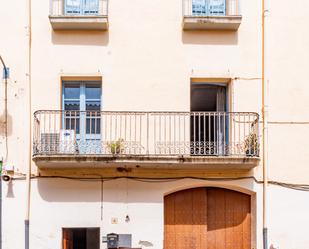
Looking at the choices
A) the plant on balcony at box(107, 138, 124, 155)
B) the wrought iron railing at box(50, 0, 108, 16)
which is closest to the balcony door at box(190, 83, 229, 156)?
the plant on balcony at box(107, 138, 124, 155)

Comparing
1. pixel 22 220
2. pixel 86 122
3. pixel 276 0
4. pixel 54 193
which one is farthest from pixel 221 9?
pixel 22 220

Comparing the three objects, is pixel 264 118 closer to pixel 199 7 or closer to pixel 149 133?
pixel 149 133

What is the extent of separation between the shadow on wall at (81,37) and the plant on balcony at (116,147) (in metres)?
2.47

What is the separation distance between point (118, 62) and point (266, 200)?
4.86 meters

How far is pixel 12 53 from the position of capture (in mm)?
10812

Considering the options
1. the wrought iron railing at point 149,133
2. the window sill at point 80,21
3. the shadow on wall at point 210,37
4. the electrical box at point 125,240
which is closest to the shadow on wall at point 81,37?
the window sill at point 80,21

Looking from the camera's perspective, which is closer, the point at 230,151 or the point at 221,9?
the point at 230,151

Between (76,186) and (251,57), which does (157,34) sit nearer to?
(251,57)

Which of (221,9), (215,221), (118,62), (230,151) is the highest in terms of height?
(221,9)

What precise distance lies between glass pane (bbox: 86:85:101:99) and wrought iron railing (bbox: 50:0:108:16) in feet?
5.90

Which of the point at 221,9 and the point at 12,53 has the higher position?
the point at 221,9

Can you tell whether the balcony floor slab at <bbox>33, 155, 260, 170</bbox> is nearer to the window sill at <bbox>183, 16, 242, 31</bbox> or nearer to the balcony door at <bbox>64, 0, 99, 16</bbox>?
the window sill at <bbox>183, 16, 242, 31</bbox>

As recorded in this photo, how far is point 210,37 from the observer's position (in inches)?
432

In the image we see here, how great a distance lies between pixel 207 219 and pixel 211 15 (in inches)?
197
